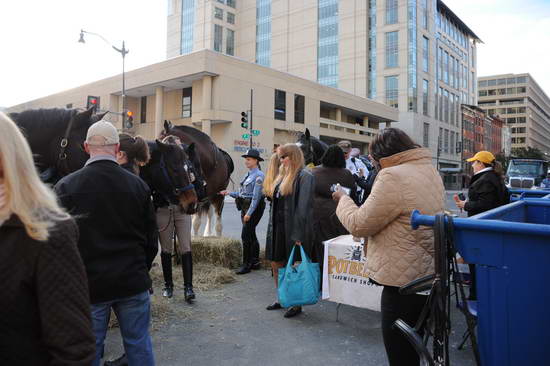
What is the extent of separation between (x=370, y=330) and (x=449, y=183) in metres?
74.3

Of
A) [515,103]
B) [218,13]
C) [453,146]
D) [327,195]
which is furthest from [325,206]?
[515,103]

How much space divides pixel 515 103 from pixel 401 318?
143m

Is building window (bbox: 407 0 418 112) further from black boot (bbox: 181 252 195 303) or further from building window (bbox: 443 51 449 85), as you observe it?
black boot (bbox: 181 252 195 303)

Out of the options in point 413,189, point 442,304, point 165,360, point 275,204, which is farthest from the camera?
point 275,204

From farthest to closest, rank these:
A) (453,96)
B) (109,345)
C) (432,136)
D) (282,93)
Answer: (453,96)
(432,136)
(282,93)
(109,345)

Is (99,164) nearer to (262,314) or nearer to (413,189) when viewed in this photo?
(413,189)

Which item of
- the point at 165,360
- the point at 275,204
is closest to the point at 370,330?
the point at 275,204

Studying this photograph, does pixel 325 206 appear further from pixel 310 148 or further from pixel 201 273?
pixel 201 273

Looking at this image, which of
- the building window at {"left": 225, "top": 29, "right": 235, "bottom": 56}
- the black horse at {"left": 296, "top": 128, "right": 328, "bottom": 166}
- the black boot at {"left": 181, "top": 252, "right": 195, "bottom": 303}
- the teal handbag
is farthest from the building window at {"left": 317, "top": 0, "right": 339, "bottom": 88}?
the teal handbag

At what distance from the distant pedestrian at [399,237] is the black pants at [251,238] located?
172 inches

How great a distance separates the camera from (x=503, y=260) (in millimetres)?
1912

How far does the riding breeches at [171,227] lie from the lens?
17.8 feet

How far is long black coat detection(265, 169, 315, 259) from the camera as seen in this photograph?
4711mm

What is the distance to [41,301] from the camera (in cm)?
133
